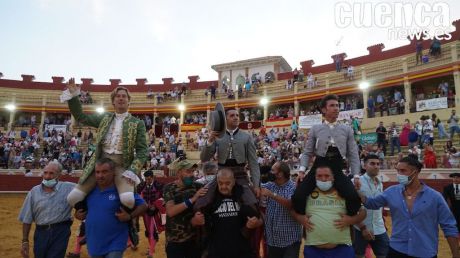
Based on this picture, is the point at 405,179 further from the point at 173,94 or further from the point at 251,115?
the point at 173,94

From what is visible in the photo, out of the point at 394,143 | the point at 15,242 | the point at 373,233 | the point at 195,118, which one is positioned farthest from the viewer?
the point at 195,118

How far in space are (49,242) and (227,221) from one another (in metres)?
2.04

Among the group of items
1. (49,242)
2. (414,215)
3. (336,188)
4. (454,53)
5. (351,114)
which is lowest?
(49,242)

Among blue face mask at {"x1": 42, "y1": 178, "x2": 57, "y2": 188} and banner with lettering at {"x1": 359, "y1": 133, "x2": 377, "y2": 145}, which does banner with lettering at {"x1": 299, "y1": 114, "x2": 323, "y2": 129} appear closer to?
banner with lettering at {"x1": 359, "y1": 133, "x2": 377, "y2": 145}

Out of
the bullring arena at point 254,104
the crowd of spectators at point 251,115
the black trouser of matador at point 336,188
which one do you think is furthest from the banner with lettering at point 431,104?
the black trouser of matador at point 336,188

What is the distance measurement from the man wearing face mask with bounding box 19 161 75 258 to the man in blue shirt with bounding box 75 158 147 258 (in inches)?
32.0

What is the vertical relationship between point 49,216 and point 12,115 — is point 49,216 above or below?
below

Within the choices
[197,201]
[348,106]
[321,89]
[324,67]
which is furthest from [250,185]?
[324,67]

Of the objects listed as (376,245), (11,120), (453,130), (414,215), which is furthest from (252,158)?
(11,120)

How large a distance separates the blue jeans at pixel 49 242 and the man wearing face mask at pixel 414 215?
10.3 ft

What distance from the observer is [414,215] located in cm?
336

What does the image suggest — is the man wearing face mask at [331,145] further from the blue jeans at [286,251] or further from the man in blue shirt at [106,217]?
the man in blue shirt at [106,217]

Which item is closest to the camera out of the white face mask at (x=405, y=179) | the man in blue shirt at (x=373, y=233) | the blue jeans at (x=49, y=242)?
the white face mask at (x=405, y=179)

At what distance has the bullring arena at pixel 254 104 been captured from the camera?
599 inches
